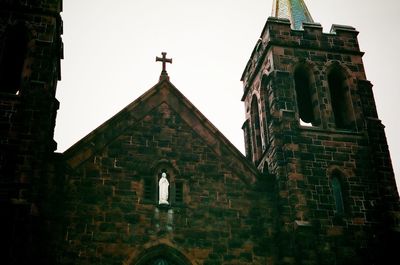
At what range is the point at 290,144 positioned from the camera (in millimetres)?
17172

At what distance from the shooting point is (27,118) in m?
15.8

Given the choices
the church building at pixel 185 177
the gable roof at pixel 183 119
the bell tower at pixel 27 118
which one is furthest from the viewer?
the gable roof at pixel 183 119

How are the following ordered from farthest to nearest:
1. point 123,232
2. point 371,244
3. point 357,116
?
point 357,116 → point 371,244 → point 123,232

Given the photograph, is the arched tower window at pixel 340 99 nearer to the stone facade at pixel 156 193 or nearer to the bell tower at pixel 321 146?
the bell tower at pixel 321 146

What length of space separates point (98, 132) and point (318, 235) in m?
7.38

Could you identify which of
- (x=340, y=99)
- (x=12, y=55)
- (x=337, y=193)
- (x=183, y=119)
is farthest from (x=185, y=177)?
(x=12, y=55)

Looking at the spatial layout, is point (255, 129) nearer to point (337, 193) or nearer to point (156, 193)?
point (337, 193)

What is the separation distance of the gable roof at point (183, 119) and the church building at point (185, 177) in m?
0.03

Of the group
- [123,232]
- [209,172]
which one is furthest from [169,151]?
[123,232]

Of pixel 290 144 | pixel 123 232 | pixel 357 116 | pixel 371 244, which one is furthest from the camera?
pixel 357 116

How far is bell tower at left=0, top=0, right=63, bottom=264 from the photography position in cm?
1390

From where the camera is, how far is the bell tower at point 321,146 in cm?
1581

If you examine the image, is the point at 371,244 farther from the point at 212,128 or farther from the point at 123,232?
Result: the point at 123,232

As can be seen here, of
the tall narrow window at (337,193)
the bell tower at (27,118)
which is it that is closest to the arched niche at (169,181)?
the bell tower at (27,118)
